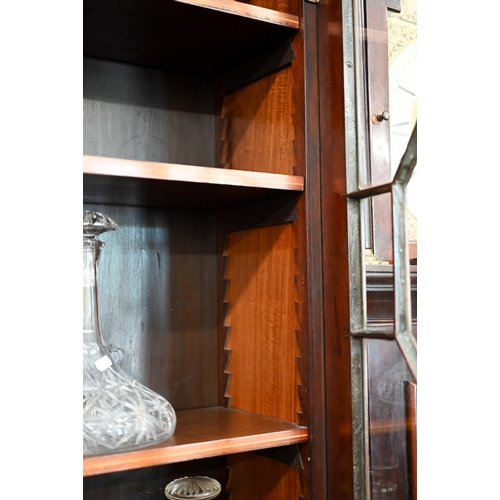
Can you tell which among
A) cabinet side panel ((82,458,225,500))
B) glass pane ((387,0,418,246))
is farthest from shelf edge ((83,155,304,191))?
cabinet side panel ((82,458,225,500))

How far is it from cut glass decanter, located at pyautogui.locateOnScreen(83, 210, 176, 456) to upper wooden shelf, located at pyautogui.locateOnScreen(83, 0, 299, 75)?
1.29 feet

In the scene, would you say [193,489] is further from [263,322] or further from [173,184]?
[173,184]

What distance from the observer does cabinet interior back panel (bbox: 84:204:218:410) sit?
1508mm

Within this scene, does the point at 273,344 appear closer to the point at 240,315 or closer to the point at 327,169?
the point at 240,315

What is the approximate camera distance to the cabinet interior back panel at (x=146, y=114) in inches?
59.0

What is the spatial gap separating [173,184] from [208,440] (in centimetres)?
47

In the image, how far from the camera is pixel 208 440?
3.89 feet

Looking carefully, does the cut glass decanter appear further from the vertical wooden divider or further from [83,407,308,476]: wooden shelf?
the vertical wooden divider

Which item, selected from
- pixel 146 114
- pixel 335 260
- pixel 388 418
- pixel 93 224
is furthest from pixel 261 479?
pixel 146 114

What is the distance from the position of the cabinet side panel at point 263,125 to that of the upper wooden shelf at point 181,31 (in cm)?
9
